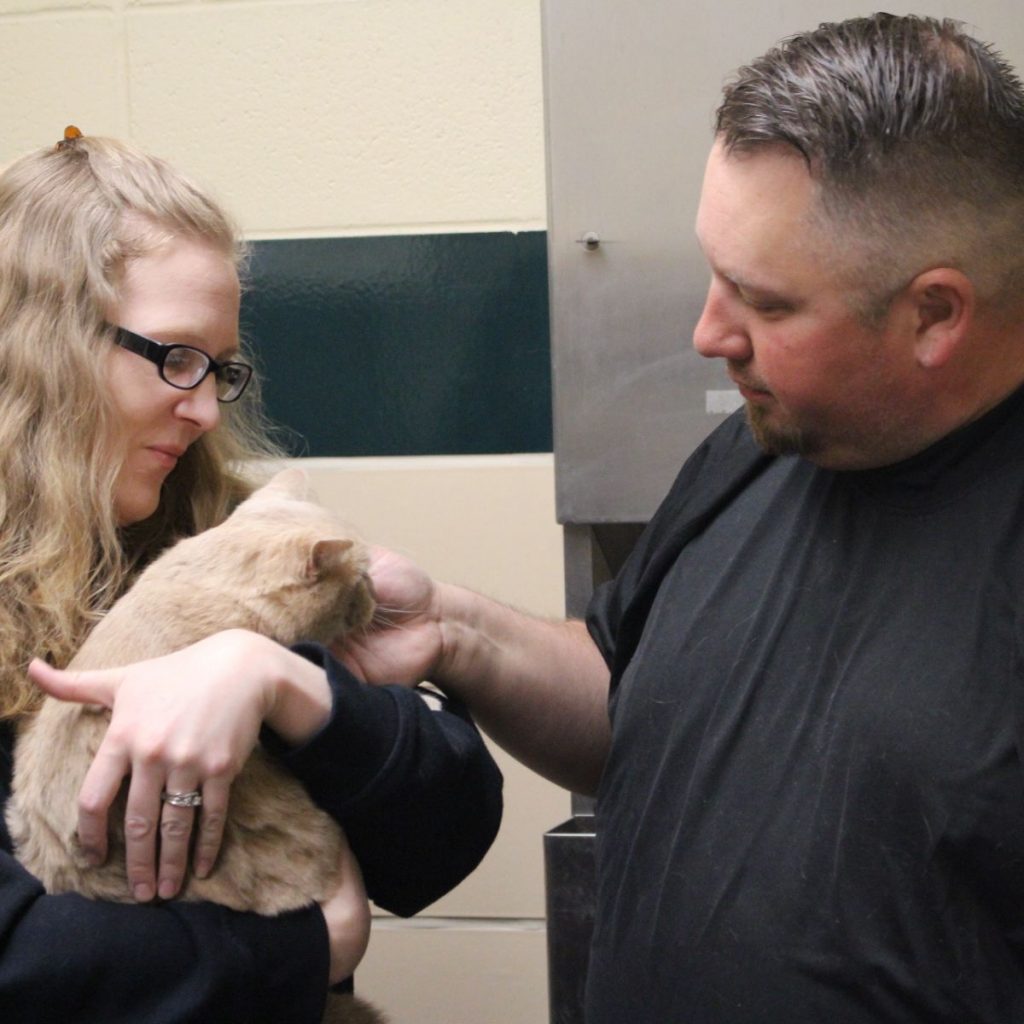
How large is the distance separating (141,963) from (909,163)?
92 cm

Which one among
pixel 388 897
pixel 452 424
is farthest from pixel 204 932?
pixel 452 424

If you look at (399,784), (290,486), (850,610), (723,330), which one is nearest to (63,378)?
(290,486)

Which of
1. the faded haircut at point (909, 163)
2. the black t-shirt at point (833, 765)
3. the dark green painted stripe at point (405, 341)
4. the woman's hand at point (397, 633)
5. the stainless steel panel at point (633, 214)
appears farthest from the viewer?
the dark green painted stripe at point (405, 341)

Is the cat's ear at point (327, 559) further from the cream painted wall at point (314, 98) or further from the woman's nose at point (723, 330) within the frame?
the cream painted wall at point (314, 98)

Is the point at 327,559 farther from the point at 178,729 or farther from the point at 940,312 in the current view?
the point at 940,312

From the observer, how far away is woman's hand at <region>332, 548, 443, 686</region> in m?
1.36

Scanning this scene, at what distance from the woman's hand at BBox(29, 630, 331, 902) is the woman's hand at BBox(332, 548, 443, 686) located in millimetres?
248

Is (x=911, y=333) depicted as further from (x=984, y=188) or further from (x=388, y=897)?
(x=388, y=897)

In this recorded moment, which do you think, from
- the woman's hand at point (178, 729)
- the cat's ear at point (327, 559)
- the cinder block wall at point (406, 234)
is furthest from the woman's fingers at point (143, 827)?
the cinder block wall at point (406, 234)

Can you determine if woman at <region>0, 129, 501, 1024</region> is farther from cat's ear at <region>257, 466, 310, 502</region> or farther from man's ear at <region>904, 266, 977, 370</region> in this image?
man's ear at <region>904, 266, 977, 370</region>

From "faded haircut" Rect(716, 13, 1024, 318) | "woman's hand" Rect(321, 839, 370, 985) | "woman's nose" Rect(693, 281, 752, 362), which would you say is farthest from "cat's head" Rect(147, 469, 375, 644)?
"faded haircut" Rect(716, 13, 1024, 318)

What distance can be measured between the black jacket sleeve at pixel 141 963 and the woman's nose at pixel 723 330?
642 millimetres

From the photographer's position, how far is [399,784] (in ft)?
3.70

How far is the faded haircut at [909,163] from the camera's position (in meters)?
1.13
